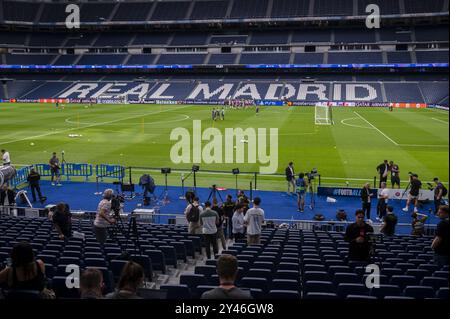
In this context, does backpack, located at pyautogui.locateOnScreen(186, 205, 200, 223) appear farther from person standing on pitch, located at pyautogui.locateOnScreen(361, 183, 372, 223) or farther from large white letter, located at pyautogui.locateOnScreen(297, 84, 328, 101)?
large white letter, located at pyautogui.locateOnScreen(297, 84, 328, 101)

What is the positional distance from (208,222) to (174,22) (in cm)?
8795

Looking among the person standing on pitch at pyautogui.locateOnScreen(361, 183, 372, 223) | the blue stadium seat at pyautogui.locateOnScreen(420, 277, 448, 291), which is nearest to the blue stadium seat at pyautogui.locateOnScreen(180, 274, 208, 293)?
the blue stadium seat at pyautogui.locateOnScreen(420, 277, 448, 291)

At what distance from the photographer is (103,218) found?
36.9 ft

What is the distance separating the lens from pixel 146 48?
9650 centimetres

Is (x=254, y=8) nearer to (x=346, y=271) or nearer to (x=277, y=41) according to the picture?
(x=277, y=41)

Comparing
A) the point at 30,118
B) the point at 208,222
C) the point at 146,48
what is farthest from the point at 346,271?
the point at 146,48

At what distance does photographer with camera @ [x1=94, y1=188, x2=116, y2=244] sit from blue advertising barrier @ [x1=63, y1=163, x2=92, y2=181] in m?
14.8

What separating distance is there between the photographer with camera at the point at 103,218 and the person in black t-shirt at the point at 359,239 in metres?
5.67

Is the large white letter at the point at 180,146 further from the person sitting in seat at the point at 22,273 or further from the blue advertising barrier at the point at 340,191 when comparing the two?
the person sitting in seat at the point at 22,273

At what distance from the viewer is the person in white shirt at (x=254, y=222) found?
12078 millimetres

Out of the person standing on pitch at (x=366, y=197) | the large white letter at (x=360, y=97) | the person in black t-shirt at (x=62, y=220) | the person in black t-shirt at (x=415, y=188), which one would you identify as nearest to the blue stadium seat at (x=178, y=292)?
the person in black t-shirt at (x=62, y=220)

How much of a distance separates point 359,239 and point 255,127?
114 feet
